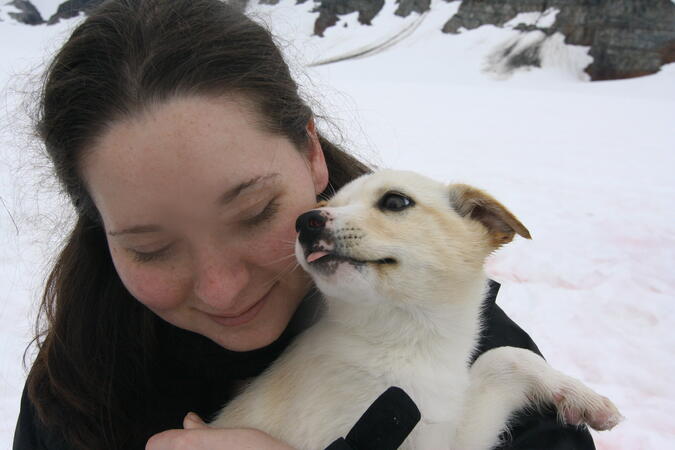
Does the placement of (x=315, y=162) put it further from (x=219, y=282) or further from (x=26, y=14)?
(x=26, y=14)

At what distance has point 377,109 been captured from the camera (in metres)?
12.4

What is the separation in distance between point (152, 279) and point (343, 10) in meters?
32.9

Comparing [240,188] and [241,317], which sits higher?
[240,188]

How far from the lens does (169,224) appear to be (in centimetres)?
146

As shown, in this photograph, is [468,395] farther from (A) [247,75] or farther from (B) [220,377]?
(A) [247,75]

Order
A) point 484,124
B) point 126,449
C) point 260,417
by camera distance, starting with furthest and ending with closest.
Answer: point 484,124
point 126,449
point 260,417

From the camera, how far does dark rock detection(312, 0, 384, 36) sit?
1222 inches

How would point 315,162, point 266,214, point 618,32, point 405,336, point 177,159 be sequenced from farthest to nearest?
point 618,32, point 315,162, point 405,336, point 266,214, point 177,159

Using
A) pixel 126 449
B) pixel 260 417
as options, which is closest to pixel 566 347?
pixel 260 417

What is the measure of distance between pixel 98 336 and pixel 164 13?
1.21 m

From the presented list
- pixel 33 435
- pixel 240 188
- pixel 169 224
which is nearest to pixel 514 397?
pixel 240 188

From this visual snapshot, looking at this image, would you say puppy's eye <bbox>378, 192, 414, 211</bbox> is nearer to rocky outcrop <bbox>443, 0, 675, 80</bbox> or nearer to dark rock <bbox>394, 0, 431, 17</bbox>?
rocky outcrop <bbox>443, 0, 675, 80</bbox>

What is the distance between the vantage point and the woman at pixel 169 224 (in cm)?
142

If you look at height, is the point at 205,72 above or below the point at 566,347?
above
